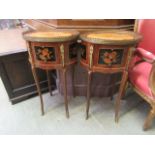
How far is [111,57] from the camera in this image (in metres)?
1.01

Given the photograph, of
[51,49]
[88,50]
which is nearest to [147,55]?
[88,50]

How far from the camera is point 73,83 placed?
1.68 meters

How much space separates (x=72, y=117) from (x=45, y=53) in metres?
0.76

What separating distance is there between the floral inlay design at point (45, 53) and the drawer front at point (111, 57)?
14.3 inches

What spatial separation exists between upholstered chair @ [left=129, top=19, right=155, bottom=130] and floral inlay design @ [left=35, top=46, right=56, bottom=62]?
659mm

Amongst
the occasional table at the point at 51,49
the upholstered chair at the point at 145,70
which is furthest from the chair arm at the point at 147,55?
the occasional table at the point at 51,49

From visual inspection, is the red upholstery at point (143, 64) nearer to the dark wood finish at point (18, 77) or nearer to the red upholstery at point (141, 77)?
the red upholstery at point (141, 77)

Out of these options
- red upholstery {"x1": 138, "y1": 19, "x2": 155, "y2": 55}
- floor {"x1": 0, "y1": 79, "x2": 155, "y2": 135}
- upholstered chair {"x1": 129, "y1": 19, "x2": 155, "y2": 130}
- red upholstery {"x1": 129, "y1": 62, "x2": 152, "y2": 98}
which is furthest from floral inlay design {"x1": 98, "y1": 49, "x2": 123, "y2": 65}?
floor {"x1": 0, "y1": 79, "x2": 155, "y2": 135}

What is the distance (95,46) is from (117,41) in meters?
0.15

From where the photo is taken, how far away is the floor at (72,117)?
4.37 ft

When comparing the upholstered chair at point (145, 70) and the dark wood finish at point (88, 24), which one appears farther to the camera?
the dark wood finish at point (88, 24)

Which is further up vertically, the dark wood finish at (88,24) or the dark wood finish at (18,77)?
the dark wood finish at (88,24)

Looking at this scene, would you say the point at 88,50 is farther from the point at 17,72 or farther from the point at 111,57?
the point at 17,72
